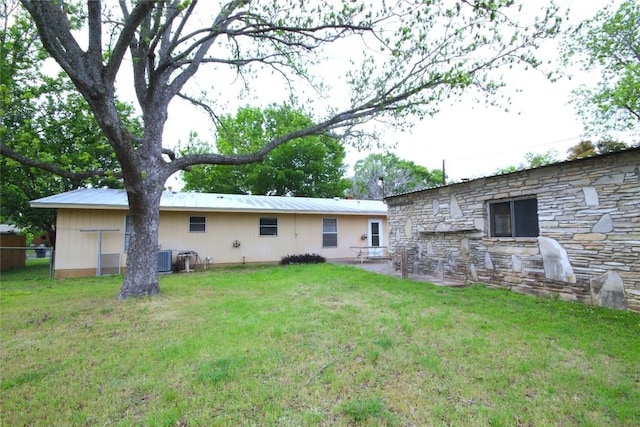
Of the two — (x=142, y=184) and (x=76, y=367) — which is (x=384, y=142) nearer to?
(x=142, y=184)

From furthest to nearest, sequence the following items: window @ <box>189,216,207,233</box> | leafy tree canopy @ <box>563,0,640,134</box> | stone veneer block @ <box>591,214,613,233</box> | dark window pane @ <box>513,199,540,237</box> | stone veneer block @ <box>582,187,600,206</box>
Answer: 1. leafy tree canopy @ <box>563,0,640,134</box>
2. window @ <box>189,216,207,233</box>
3. dark window pane @ <box>513,199,540,237</box>
4. stone veneer block @ <box>582,187,600,206</box>
5. stone veneer block @ <box>591,214,613,233</box>

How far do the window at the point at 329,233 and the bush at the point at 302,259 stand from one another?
1.06m

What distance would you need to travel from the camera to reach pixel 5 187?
12672mm

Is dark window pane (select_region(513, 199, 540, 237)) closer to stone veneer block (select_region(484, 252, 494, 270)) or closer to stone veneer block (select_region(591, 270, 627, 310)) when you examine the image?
stone veneer block (select_region(484, 252, 494, 270))

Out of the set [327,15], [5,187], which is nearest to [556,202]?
[327,15]

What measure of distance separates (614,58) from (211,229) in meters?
19.4

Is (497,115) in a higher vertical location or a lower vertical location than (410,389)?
higher

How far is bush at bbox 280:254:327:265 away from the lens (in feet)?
41.7

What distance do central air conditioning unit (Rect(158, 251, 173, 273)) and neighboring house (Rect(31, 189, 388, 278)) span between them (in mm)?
30

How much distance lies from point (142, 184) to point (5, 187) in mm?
11308

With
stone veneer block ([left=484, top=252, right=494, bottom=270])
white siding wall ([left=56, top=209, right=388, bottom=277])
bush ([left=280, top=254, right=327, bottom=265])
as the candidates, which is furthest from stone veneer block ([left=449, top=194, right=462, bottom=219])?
white siding wall ([left=56, top=209, right=388, bottom=277])

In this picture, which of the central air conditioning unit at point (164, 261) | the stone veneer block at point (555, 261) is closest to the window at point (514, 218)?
the stone veneer block at point (555, 261)

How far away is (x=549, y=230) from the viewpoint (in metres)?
5.87

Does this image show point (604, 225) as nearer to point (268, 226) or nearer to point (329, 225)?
point (329, 225)
